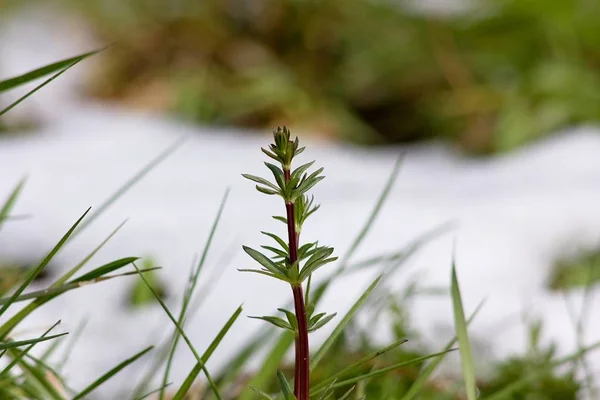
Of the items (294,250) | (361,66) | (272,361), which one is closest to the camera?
(294,250)

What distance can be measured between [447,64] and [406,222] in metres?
1.47

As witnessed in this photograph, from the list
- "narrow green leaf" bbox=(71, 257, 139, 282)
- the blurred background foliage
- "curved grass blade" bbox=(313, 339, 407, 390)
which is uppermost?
the blurred background foliage

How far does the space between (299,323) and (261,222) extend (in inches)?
46.1

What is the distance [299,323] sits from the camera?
511 millimetres

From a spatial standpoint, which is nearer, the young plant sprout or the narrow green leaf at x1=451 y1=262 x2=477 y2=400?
the young plant sprout

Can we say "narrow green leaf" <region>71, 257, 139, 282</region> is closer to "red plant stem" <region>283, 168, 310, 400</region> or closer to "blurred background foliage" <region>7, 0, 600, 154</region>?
"red plant stem" <region>283, 168, 310, 400</region>

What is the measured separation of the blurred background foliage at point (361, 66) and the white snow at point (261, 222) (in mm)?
242

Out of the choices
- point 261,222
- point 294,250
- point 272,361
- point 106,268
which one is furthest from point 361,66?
point 294,250

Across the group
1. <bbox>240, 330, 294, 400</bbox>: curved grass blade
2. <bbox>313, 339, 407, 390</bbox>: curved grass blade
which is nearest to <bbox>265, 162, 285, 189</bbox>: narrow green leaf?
<bbox>313, 339, 407, 390</bbox>: curved grass blade

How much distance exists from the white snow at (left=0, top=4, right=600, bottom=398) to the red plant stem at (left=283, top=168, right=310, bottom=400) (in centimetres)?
36

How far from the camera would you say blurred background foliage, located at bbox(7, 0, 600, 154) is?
2721mm

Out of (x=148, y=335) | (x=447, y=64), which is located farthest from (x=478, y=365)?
(x=447, y=64)

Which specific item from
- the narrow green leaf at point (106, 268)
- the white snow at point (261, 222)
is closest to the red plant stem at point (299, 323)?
the narrow green leaf at point (106, 268)

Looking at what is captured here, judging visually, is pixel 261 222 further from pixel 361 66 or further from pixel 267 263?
pixel 361 66
